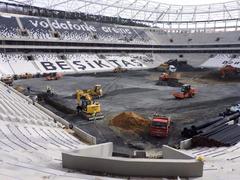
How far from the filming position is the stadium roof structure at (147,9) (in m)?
80.2

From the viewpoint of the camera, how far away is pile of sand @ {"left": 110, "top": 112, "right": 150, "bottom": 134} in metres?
22.2

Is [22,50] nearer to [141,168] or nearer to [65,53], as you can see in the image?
[65,53]

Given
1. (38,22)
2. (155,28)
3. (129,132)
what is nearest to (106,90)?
(129,132)

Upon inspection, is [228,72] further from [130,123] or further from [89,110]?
[130,123]

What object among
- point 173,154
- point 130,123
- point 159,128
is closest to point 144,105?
point 130,123

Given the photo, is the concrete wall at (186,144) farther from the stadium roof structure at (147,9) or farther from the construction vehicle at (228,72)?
the stadium roof structure at (147,9)

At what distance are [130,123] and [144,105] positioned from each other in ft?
25.7

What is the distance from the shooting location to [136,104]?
101 feet

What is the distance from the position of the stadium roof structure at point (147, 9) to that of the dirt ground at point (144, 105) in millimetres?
37170

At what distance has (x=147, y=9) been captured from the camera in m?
91.8

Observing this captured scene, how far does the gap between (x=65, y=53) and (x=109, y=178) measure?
61095 mm

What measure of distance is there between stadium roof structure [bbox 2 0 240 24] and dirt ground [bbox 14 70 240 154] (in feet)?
122

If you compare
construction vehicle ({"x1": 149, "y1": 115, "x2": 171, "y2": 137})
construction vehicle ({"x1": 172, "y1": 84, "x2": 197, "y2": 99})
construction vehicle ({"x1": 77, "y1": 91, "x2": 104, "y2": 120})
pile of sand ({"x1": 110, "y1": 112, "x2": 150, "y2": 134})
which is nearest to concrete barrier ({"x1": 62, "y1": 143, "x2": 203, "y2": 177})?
construction vehicle ({"x1": 149, "y1": 115, "x2": 171, "y2": 137})

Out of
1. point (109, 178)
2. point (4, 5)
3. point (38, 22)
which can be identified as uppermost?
point (4, 5)
